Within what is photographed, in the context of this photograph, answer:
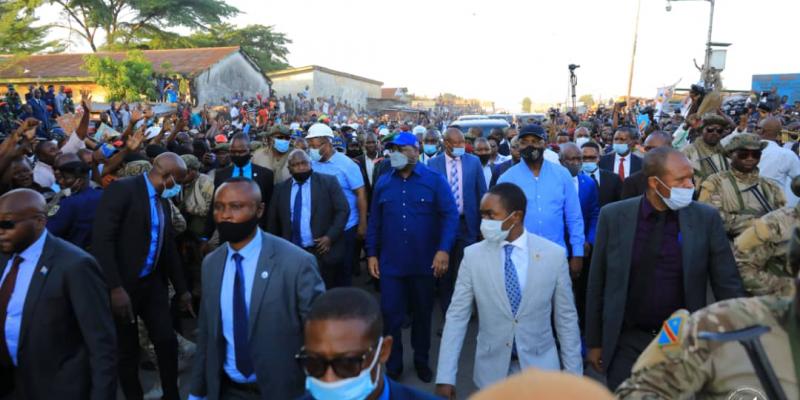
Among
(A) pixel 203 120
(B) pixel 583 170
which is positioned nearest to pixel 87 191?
(B) pixel 583 170

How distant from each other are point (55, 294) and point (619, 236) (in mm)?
3228


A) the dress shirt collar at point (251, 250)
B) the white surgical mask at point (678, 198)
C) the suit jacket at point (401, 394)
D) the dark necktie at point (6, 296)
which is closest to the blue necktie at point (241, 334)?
the dress shirt collar at point (251, 250)

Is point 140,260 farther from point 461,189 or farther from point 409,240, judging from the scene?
point 461,189

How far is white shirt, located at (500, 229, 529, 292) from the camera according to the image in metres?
3.34

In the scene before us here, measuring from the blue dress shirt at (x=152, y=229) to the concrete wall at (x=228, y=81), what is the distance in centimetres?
2492

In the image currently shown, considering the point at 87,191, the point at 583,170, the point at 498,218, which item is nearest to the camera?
the point at 498,218

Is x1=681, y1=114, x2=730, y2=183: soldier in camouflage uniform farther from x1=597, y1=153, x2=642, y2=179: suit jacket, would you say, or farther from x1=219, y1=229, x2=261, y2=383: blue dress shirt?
x1=219, y1=229, x2=261, y2=383: blue dress shirt

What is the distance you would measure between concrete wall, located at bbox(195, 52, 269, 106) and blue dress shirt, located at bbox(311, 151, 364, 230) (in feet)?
75.8

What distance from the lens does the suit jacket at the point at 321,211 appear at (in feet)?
18.4

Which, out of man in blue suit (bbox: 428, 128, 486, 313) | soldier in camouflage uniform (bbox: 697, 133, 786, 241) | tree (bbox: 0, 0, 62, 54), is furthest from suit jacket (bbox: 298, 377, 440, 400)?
tree (bbox: 0, 0, 62, 54)

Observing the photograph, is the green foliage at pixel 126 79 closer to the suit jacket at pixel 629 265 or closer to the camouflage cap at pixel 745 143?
the camouflage cap at pixel 745 143

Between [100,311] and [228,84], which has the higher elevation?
[228,84]

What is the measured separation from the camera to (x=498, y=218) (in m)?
3.36

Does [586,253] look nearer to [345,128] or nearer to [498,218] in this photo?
[498,218]
